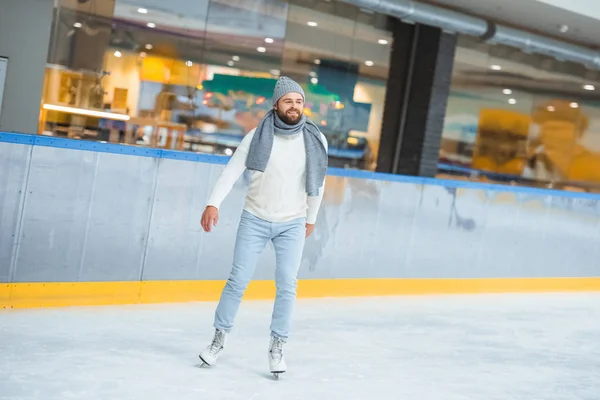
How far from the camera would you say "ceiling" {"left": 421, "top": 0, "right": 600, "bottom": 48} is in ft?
38.6

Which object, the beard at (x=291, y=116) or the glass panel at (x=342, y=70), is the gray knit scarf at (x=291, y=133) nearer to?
the beard at (x=291, y=116)

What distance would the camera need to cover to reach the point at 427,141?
41.1ft

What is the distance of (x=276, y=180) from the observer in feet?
16.3

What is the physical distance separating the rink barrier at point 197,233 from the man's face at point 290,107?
2293mm

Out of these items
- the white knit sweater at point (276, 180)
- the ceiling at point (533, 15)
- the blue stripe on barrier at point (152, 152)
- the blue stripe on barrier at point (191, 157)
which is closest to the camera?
the white knit sweater at point (276, 180)

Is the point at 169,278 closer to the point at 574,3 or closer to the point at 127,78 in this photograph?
the point at 127,78

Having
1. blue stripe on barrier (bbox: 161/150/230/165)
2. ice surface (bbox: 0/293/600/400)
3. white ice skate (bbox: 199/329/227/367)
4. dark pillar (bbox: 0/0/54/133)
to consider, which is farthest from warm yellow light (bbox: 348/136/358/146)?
white ice skate (bbox: 199/329/227/367)

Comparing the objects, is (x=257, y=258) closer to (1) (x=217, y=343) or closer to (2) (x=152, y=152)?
(1) (x=217, y=343)

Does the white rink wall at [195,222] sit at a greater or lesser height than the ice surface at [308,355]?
greater

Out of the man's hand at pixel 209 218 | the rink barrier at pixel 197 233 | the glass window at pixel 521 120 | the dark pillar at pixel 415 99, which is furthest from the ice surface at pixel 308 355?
the glass window at pixel 521 120

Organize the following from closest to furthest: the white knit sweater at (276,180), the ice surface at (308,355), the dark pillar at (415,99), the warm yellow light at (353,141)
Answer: the ice surface at (308,355) → the white knit sweater at (276,180) → the dark pillar at (415,99) → the warm yellow light at (353,141)

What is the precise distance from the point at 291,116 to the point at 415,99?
27.0ft

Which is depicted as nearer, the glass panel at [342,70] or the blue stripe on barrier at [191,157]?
the blue stripe on barrier at [191,157]

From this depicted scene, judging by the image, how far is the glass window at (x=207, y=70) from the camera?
1098 centimetres
